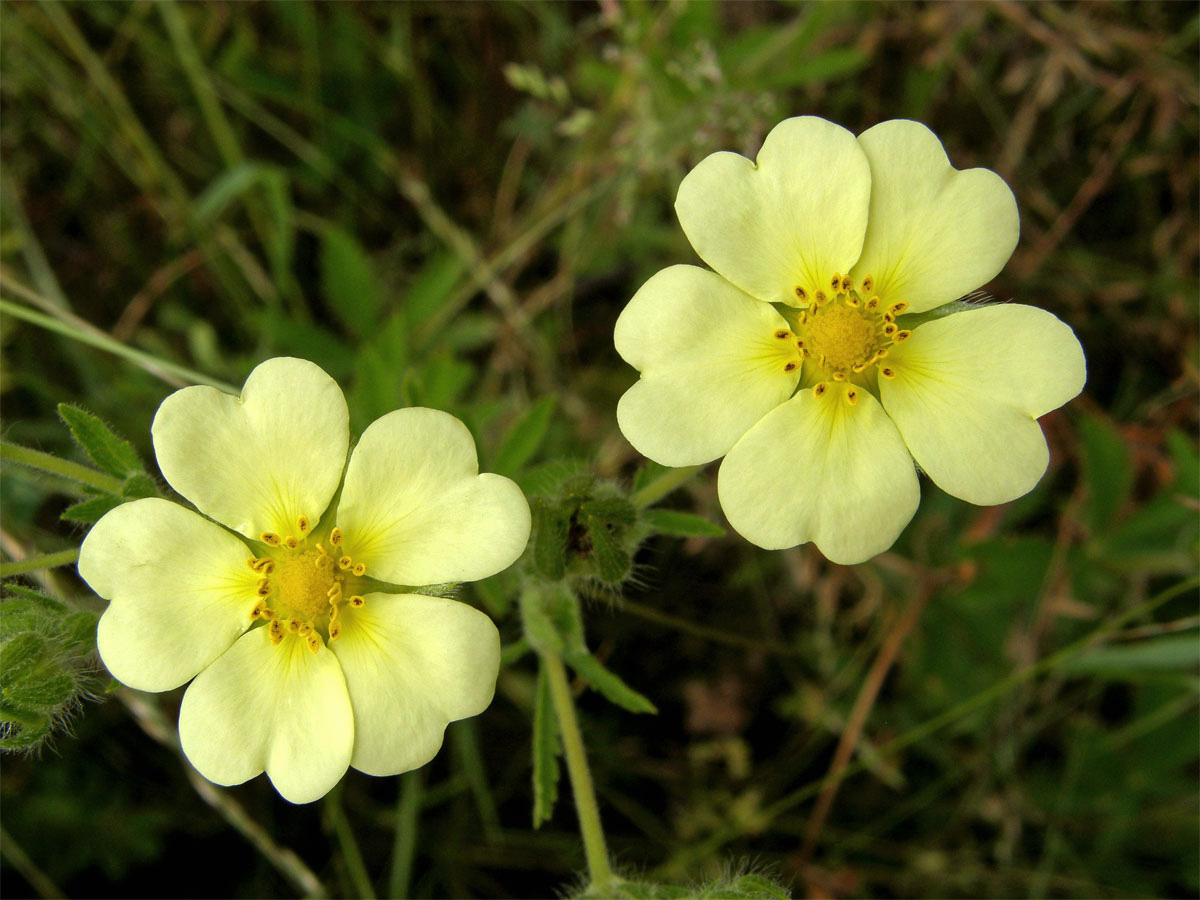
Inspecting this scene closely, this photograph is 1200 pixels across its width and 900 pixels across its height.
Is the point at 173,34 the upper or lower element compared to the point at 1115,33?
lower

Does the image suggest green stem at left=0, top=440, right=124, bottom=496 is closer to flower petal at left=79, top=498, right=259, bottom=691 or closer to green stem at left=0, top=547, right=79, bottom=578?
green stem at left=0, top=547, right=79, bottom=578

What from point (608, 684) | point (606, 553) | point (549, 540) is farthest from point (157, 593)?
point (608, 684)

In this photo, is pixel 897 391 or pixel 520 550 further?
pixel 897 391

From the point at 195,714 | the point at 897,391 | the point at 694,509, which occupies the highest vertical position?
the point at 694,509

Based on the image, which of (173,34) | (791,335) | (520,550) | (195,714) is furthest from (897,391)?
(173,34)

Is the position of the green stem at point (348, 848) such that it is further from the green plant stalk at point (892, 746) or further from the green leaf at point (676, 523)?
the green leaf at point (676, 523)

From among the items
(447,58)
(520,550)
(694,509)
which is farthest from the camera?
(447,58)

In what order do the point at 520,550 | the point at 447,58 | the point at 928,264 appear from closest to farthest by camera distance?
the point at 520,550
the point at 928,264
the point at 447,58

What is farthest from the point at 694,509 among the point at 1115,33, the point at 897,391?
the point at 1115,33

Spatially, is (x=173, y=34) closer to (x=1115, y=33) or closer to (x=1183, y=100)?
(x=1115, y=33)
